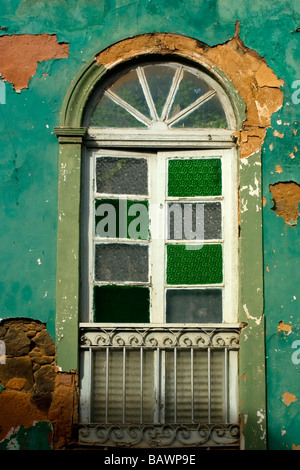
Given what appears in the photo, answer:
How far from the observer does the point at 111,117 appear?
251 inches

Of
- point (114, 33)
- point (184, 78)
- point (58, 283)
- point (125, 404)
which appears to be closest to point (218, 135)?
point (184, 78)

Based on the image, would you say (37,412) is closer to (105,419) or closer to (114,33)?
(105,419)

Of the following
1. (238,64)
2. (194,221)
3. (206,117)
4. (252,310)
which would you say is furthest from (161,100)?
(252,310)

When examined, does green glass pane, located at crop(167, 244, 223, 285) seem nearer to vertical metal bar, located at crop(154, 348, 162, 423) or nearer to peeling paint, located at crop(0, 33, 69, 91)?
vertical metal bar, located at crop(154, 348, 162, 423)

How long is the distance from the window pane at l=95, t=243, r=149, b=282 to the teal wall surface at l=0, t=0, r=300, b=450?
1.28 ft

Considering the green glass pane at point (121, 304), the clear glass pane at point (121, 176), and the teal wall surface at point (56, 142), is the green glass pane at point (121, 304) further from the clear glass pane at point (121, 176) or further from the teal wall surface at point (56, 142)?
the clear glass pane at point (121, 176)

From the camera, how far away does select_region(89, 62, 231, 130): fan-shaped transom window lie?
6387mm

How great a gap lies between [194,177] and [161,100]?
0.72 meters

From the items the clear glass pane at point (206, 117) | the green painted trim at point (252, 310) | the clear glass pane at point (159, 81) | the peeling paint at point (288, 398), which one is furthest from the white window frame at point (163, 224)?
the peeling paint at point (288, 398)

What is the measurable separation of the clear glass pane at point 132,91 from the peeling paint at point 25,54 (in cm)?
50

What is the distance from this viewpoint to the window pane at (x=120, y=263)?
20.2 ft

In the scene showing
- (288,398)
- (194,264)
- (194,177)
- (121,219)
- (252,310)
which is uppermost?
(194,177)

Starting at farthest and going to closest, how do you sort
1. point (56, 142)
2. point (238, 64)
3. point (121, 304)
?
1. point (238, 64)
2. point (56, 142)
3. point (121, 304)

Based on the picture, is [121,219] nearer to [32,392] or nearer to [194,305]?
[194,305]
